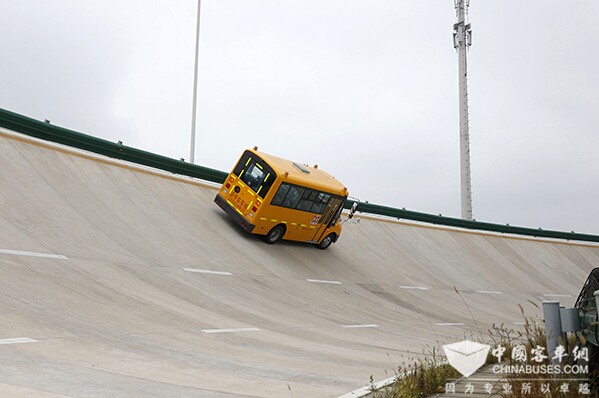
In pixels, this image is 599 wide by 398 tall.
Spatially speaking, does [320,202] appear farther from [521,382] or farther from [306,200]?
[521,382]

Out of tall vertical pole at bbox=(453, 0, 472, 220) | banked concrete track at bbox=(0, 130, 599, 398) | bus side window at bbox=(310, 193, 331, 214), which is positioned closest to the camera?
banked concrete track at bbox=(0, 130, 599, 398)

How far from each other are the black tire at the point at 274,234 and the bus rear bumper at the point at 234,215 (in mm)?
968

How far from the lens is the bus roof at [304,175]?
773 inches

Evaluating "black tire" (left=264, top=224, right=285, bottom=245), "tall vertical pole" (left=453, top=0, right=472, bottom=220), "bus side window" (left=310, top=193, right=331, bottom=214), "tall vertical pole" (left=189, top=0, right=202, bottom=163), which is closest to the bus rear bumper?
"black tire" (left=264, top=224, right=285, bottom=245)

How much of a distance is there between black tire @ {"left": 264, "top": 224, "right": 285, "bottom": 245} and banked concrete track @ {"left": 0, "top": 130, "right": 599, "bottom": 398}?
0.46m

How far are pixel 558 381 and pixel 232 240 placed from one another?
15.3 metres

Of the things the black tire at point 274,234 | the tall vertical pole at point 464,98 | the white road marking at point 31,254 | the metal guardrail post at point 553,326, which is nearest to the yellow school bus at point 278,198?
the black tire at point 274,234

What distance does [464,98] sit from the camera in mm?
43281

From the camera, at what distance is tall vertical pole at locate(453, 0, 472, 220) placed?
41906mm

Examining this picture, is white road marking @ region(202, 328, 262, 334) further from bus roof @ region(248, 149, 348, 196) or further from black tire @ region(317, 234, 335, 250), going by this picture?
black tire @ region(317, 234, 335, 250)

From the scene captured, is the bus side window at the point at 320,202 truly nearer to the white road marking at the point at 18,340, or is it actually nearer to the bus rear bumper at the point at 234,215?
the bus rear bumper at the point at 234,215

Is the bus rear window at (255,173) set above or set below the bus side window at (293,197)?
above

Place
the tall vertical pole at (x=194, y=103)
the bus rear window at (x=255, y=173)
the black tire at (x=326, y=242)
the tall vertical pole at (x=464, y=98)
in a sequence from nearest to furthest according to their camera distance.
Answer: the bus rear window at (x=255, y=173), the black tire at (x=326, y=242), the tall vertical pole at (x=194, y=103), the tall vertical pole at (x=464, y=98)

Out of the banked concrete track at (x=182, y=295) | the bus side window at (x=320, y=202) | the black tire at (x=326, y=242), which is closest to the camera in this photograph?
the banked concrete track at (x=182, y=295)
